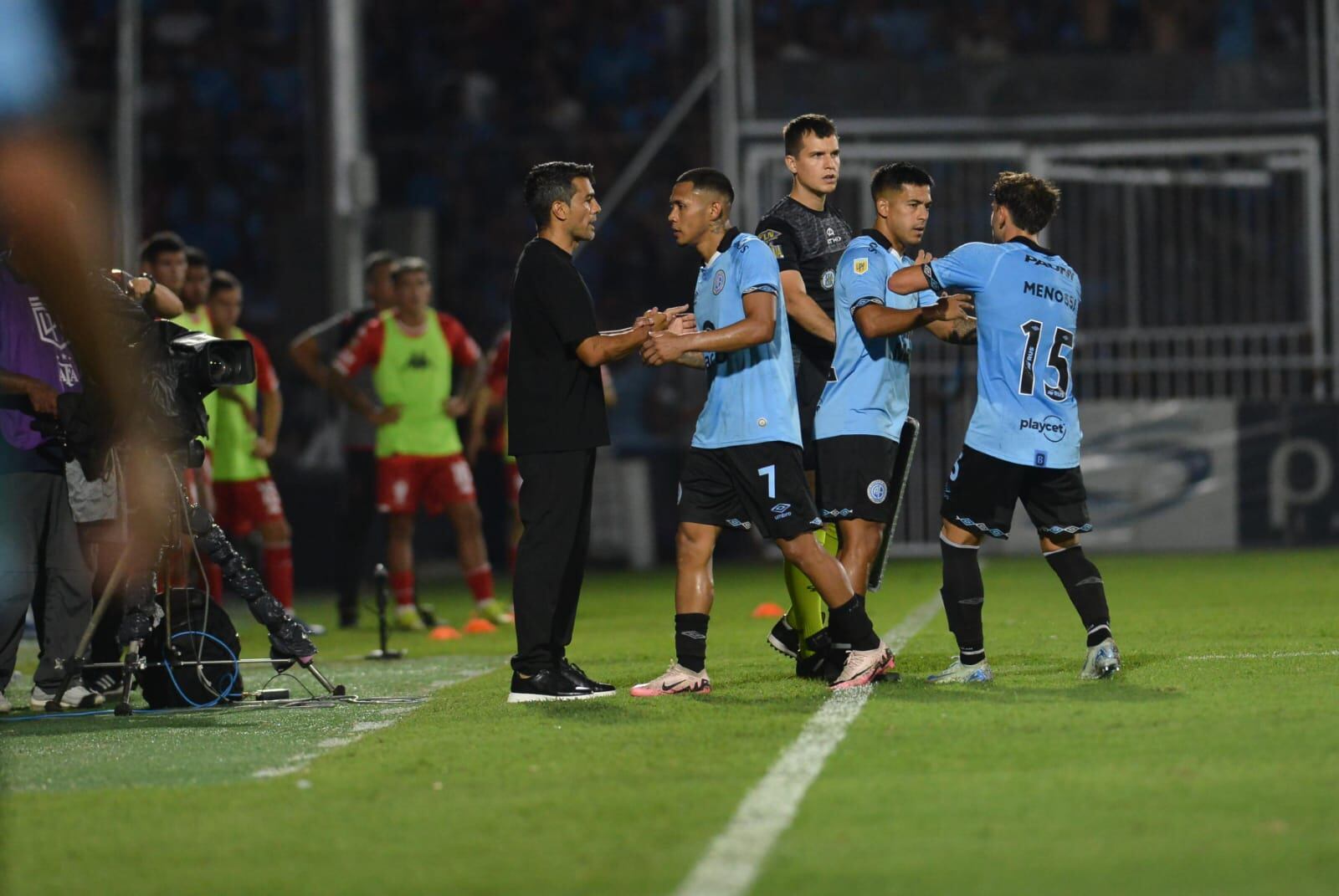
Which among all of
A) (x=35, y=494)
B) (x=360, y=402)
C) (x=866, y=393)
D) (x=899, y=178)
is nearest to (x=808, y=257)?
(x=899, y=178)

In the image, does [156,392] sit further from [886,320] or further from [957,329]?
[957,329]

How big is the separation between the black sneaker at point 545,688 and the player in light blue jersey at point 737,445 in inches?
10.3

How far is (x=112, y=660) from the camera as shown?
8.53 meters

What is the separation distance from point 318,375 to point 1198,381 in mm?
8254

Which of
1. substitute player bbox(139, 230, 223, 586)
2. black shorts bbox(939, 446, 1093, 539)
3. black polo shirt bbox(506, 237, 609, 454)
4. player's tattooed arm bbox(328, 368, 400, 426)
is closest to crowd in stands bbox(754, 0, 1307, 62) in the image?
player's tattooed arm bbox(328, 368, 400, 426)

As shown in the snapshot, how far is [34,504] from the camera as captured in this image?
7.98 metres

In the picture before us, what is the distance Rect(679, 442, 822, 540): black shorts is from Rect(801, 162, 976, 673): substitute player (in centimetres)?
32

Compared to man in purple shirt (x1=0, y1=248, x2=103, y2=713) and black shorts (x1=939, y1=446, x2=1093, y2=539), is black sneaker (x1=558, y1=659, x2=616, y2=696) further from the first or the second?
man in purple shirt (x1=0, y1=248, x2=103, y2=713)

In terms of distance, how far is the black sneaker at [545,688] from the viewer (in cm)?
721

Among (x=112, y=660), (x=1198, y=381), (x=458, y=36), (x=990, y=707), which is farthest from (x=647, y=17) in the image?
(x=990, y=707)

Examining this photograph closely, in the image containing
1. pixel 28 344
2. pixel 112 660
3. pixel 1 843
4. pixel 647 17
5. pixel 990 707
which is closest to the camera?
pixel 1 843

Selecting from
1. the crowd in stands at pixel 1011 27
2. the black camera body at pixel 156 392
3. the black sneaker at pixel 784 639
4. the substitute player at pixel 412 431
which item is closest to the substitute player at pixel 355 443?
the substitute player at pixel 412 431

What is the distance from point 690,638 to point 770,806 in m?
2.42

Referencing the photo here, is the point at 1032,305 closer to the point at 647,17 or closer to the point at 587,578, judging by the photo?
the point at 587,578
